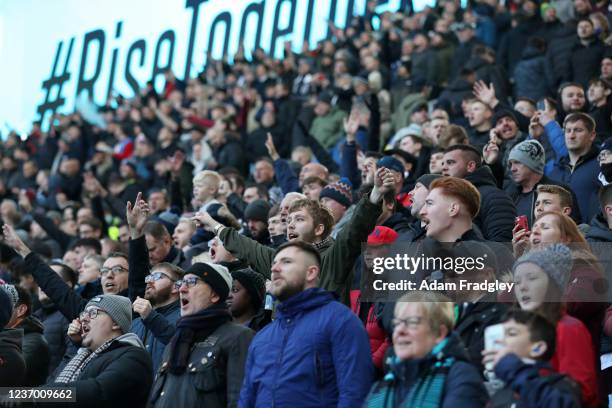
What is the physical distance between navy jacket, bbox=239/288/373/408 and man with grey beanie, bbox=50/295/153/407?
0.72 metres

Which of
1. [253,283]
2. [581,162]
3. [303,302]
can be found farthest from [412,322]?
[581,162]

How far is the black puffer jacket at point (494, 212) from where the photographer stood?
6.65 metres

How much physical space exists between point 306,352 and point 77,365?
1551 mm

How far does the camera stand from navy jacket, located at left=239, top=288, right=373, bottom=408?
480 centimetres

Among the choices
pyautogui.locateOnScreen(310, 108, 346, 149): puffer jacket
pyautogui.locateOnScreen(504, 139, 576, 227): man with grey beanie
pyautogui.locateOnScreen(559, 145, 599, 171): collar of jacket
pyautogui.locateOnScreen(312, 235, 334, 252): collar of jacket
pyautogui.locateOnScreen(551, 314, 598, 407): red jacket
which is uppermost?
pyautogui.locateOnScreen(310, 108, 346, 149): puffer jacket

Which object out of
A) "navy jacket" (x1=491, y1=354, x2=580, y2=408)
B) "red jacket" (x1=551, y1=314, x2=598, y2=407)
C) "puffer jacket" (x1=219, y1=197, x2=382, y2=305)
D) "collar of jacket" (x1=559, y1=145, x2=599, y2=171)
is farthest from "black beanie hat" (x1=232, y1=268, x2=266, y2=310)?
"collar of jacket" (x1=559, y1=145, x2=599, y2=171)

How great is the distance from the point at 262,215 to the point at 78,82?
16.2 m

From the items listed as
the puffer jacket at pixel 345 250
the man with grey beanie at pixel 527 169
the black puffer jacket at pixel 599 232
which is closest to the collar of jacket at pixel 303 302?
the puffer jacket at pixel 345 250

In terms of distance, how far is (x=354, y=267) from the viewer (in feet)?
20.1

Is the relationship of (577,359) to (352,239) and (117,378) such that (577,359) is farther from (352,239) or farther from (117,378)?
(117,378)

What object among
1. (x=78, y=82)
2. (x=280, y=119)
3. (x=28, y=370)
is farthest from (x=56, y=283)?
(x=78, y=82)

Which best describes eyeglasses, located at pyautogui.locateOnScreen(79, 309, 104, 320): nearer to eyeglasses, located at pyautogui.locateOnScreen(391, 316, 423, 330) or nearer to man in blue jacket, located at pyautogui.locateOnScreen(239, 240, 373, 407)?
man in blue jacket, located at pyautogui.locateOnScreen(239, 240, 373, 407)

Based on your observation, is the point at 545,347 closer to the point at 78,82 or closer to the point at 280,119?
the point at 280,119

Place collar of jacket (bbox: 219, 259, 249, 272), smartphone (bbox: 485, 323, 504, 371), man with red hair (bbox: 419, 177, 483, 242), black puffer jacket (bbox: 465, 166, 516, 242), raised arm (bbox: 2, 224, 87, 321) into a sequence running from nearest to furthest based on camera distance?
1. smartphone (bbox: 485, 323, 504, 371)
2. man with red hair (bbox: 419, 177, 483, 242)
3. black puffer jacket (bbox: 465, 166, 516, 242)
4. collar of jacket (bbox: 219, 259, 249, 272)
5. raised arm (bbox: 2, 224, 87, 321)
